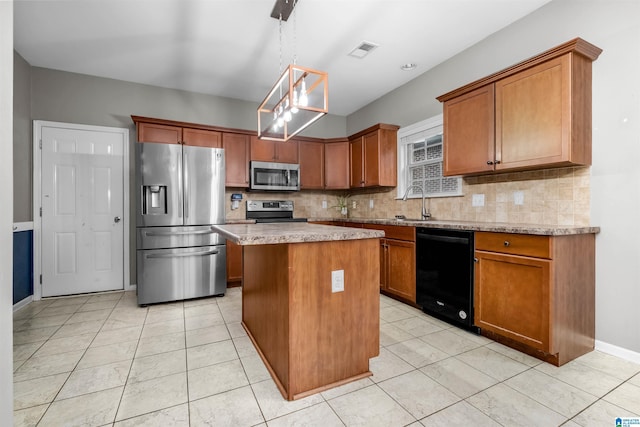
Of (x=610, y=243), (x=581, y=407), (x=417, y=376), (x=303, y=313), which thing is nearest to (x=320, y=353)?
(x=303, y=313)

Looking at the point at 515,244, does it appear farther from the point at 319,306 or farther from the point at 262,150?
the point at 262,150

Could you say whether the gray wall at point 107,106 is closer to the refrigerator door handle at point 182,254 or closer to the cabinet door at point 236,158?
the cabinet door at point 236,158

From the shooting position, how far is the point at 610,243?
2.15 meters

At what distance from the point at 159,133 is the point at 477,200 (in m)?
3.88

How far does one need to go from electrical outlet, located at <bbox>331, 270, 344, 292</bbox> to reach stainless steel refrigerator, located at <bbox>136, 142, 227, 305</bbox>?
80.1 inches

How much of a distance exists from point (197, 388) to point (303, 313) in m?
0.81

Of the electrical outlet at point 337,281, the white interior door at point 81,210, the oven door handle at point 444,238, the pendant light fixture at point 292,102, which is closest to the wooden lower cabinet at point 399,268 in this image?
the oven door handle at point 444,238

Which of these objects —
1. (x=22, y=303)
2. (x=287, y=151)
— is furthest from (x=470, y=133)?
(x=22, y=303)

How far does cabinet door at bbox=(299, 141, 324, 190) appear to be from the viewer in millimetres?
4836

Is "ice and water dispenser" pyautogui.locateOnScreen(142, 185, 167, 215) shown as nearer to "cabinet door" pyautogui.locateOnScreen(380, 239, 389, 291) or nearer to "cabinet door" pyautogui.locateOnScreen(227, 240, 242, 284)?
"cabinet door" pyautogui.locateOnScreen(227, 240, 242, 284)

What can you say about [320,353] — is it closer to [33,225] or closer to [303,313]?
[303,313]

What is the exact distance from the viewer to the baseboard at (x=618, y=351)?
2.03 meters

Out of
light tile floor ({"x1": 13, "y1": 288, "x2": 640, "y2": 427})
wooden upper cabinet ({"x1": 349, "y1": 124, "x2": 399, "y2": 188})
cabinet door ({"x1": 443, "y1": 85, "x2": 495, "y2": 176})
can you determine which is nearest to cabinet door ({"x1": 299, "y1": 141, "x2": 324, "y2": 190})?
wooden upper cabinet ({"x1": 349, "y1": 124, "x2": 399, "y2": 188})

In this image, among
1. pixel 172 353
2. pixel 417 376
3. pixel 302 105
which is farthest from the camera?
pixel 172 353
